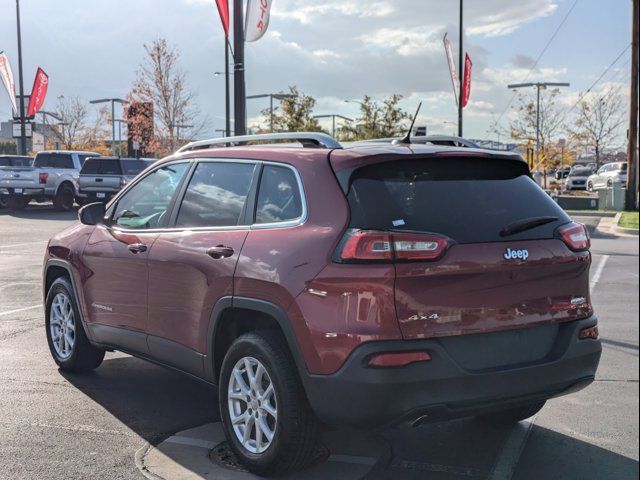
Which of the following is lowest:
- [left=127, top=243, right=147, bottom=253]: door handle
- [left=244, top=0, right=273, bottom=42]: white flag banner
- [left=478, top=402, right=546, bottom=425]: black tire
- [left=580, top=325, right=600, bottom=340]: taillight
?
[left=478, top=402, right=546, bottom=425]: black tire

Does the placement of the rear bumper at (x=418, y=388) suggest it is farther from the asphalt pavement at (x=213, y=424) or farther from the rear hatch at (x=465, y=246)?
the asphalt pavement at (x=213, y=424)

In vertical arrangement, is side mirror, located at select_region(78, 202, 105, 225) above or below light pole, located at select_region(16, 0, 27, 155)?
below

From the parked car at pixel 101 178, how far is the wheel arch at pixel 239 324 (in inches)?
933

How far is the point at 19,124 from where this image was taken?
37.8 m

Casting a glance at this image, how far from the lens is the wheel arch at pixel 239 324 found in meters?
3.83

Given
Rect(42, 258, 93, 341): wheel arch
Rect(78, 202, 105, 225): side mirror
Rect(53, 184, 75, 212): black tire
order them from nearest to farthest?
Rect(78, 202, 105, 225): side mirror → Rect(42, 258, 93, 341): wheel arch → Rect(53, 184, 75, 212): black tire

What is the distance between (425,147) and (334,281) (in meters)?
1.04

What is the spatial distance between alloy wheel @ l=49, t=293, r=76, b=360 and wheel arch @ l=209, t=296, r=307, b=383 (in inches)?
85.2

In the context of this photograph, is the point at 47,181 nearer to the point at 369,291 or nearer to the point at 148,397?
the point at 148,397

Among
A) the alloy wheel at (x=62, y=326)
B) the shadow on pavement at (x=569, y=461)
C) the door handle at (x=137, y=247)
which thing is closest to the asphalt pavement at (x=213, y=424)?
the shadow on pavement at (x=569, y=461)

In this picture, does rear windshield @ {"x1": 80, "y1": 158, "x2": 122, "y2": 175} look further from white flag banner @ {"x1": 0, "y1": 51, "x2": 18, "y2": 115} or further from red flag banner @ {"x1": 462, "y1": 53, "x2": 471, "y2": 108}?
red flag banner @ {"x1": 462, "y1": 53, "x2": 471, "y2": 108}

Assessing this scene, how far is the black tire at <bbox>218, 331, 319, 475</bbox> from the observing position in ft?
12.6

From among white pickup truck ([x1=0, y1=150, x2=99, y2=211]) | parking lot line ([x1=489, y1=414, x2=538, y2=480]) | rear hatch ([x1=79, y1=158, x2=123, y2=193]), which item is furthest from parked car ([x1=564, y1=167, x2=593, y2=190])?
parking lot line ([x1=489, y1=414, x2=538, y2=480])

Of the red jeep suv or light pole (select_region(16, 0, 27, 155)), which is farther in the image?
light pole (select_region(16, 0, 27, 155))
